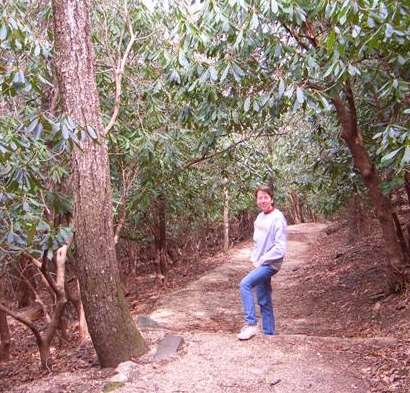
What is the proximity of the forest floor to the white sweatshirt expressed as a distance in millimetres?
768

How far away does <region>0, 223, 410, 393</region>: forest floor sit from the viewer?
3.97m

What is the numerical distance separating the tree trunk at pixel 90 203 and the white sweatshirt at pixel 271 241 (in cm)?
144

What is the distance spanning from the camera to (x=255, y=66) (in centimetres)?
584

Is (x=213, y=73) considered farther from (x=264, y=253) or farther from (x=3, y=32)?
(x=3, y=32)

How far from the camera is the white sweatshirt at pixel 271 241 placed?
4874 millimetres

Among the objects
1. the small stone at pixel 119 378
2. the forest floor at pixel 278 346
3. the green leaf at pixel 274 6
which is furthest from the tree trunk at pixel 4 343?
the green leaf at pixel 274 6

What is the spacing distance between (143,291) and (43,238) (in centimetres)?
767

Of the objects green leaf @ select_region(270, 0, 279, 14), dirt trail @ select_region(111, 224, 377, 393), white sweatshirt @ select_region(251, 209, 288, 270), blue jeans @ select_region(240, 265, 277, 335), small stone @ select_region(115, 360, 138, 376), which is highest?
green leaf @ select_region(270, 0, 279, 14)

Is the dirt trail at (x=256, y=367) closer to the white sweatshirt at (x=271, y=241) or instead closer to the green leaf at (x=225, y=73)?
the white sweatshirt at (x=271, y=241)

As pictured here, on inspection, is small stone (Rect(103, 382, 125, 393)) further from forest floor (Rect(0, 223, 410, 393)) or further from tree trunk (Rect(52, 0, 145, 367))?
tree trunk (Rect(52, 0, 145, 367))

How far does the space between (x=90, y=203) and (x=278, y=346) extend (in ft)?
7.05

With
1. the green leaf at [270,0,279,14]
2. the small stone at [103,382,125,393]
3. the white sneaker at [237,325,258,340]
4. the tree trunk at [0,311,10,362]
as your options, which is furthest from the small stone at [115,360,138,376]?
the tree trunk at [0,311,10,362]

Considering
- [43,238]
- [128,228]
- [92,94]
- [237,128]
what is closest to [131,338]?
[43,238]

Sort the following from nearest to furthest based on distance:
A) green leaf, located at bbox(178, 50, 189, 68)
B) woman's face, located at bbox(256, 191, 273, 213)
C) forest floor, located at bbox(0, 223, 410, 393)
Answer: forest floor, located at bbox(0, 223, 410, 393)
woman's face, located at bbox(256, 191, 273, 213)
green leaf, located at bbox(178, 50, 189, 68)
